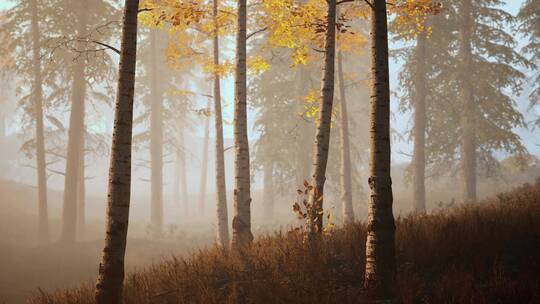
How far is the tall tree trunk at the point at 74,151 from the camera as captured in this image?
15695mm

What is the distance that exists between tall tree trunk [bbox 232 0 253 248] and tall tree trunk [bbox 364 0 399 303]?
4.31 meters

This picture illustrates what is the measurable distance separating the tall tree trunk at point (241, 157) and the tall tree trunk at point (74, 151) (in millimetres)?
10068

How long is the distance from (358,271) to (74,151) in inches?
572

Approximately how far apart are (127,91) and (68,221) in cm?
1316

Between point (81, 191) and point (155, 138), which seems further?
point (155, 138)

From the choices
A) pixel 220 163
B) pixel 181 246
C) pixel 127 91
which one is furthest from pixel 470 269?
pixel 181 246

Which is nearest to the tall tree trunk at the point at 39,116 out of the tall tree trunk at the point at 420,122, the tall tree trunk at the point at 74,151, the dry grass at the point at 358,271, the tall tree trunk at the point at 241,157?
the tall tree trunk at the point at 74,151

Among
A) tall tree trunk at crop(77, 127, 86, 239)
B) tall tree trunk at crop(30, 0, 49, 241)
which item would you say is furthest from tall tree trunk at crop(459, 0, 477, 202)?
tall tree trunk at crop(30, 0, 49, 241)

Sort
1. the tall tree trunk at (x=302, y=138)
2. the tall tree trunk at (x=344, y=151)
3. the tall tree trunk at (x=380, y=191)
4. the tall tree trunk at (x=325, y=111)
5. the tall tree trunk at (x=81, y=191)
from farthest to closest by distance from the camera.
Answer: the tall tree trunk at (x=302, y=138)
the tall tree trunk at (x=81, y=191)
the tall tree trunk at (x=344, y=151)
the tall tree trunk at (x=325, y=111)
the tall tree trunk at (x=380, y=191)

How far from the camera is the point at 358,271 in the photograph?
16.6ft

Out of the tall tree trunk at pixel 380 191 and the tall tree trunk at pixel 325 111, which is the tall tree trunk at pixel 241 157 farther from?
the tall tree trunk at pixel 380 191

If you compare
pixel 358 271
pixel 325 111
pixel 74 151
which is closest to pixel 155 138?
pixel 74 151

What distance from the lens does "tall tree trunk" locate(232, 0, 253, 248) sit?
27.3 ft

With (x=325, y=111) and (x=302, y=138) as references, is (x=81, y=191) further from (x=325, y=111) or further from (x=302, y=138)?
(x=325, y=111)
